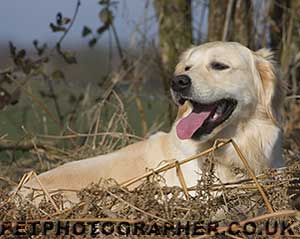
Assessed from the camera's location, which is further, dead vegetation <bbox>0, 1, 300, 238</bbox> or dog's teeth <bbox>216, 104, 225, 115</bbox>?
dog's teeth <bbox>216, 104, 225, 115</bbox>

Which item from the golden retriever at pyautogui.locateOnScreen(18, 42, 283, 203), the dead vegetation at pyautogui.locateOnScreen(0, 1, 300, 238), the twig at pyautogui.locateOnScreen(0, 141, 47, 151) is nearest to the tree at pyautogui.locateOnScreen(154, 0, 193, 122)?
the dead vegetation at pyautogui.locateOnScreen(0, 1, 300, 238)

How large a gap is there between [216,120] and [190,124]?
0.17 meters

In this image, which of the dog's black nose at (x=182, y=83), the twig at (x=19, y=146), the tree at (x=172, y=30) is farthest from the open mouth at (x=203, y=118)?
the tree at (x=172, y=30)

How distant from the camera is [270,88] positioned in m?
5.11

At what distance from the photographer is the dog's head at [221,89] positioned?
4.77m

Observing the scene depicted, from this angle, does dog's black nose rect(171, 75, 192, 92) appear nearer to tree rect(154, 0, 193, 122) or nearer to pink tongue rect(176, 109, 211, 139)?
pink tongue rect(176, 109, 211, 139)

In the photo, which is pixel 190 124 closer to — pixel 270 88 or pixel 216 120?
pixel 216 120

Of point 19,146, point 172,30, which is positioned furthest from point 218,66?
point 172,30

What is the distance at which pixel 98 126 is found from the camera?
6965 millimetres

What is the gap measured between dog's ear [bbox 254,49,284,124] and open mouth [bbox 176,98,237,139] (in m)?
0.31

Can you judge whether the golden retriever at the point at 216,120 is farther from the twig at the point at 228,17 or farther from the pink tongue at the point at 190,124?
the twig at the point at 228,17

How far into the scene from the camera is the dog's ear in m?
5.08

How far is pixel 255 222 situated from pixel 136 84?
5296 mm

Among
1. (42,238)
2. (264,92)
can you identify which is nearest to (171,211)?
(42,238)
